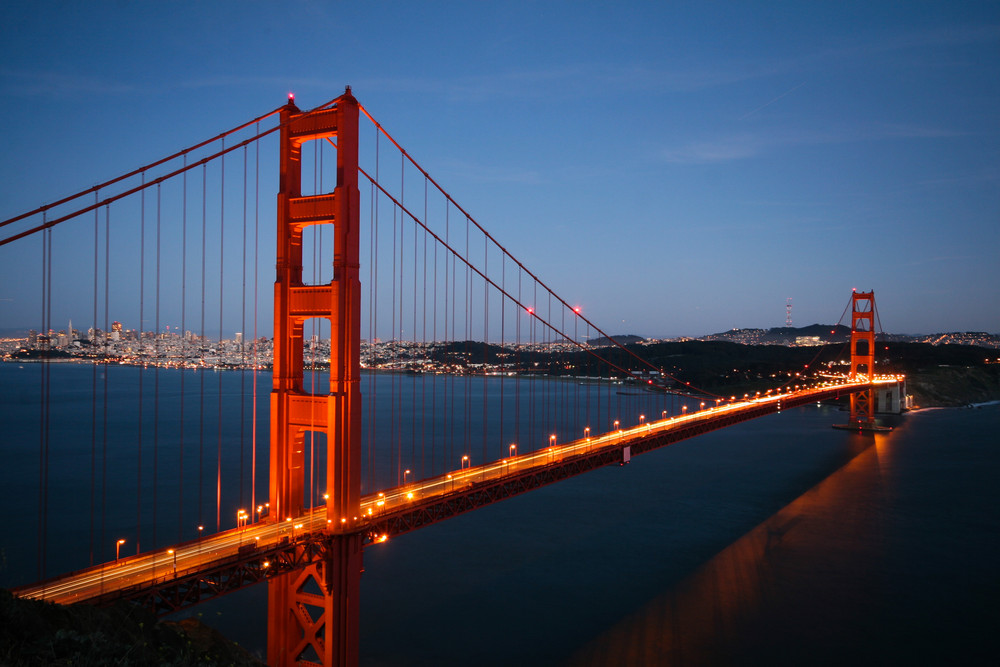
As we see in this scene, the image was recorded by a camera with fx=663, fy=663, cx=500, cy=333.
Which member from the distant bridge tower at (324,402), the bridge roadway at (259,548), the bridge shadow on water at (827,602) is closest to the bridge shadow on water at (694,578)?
the bridge shadow on water at (827,602)

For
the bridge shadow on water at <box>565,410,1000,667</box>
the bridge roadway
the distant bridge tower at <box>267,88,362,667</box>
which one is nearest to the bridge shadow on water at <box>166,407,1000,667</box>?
the bridge shadow on water at <box>565,410,1000,667</box>

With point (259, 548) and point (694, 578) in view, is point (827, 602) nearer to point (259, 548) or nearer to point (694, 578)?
point (694, 578)

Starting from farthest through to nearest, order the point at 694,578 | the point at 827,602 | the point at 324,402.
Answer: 1. the point at 694,578
2. the point at 827,602
3. the point at 324,402

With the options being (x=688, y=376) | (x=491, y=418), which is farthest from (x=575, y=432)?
(x=688, y=376)

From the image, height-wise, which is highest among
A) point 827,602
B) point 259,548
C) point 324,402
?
point 324,402

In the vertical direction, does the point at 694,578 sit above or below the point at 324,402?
below

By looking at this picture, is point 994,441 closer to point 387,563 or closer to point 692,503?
point 692,503

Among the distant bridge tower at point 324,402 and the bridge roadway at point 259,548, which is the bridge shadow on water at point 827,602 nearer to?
the bridge roadway at point 259,548

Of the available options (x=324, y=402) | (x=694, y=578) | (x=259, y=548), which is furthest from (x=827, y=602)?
(x=259, y=548)

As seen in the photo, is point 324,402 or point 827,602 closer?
point 324,402
